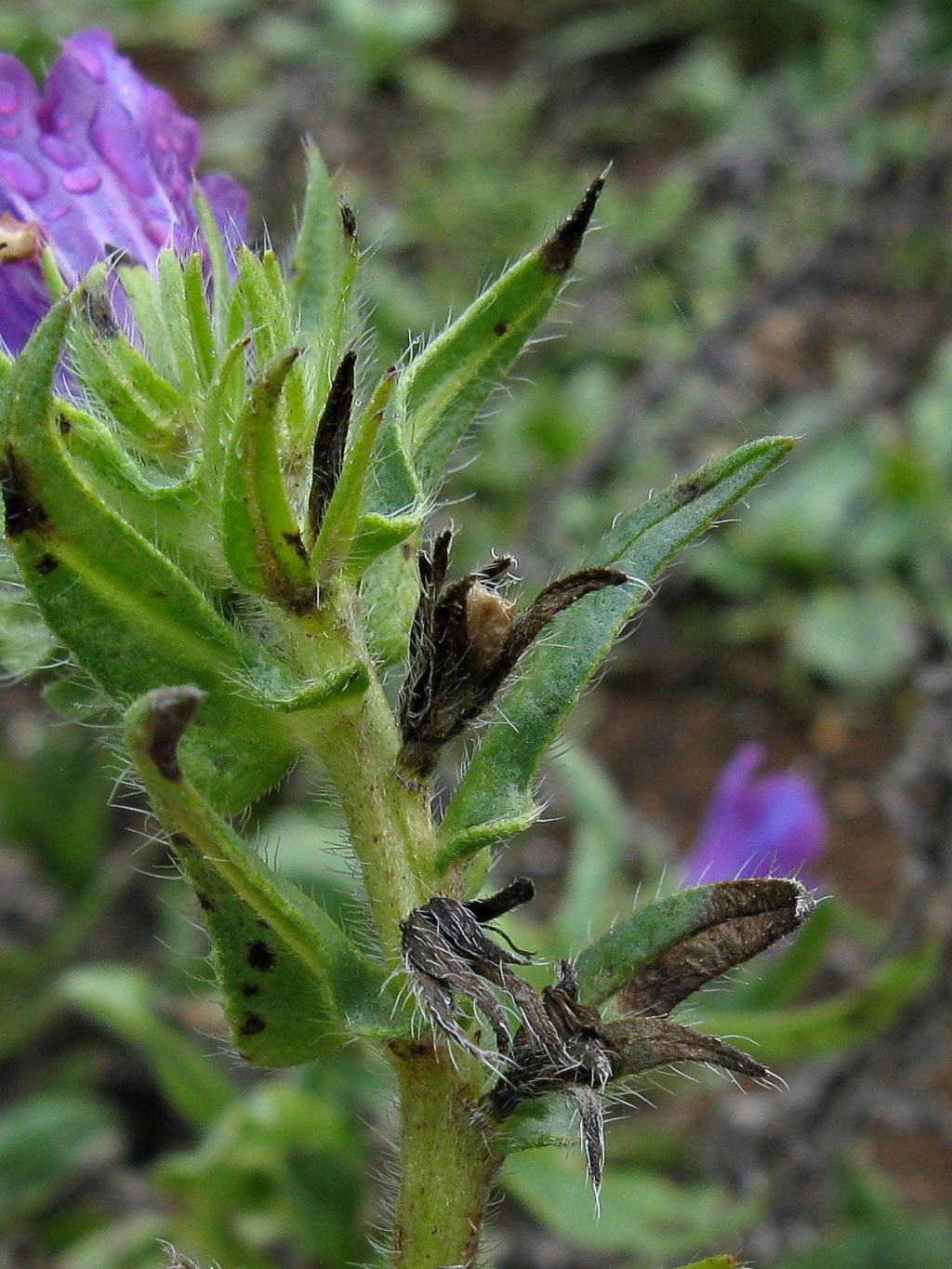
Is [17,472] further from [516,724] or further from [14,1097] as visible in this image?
[14,1097]

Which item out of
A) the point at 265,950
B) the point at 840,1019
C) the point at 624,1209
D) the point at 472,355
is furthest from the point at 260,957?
the point at 624,1209

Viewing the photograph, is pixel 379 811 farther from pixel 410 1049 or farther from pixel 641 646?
pixel 641 646

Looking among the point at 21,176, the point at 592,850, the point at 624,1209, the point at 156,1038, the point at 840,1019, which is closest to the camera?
the point at 21,176

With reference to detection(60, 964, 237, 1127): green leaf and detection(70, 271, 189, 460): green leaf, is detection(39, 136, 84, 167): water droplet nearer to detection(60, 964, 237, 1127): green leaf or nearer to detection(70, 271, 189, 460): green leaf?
detection(70, 271, 189, 460): green leaf

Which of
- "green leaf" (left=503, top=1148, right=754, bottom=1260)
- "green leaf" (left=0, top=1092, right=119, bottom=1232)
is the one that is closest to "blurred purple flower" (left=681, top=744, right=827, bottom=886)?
"green leaf" (left=503, top=1148, right=754, bottom=1260)

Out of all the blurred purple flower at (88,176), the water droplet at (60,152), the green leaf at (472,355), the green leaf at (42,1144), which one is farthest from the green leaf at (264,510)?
the green leaf at (42,1144)

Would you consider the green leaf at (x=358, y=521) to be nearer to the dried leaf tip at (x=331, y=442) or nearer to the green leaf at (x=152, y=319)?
the dried leaf tip at (x=331, y=442)
